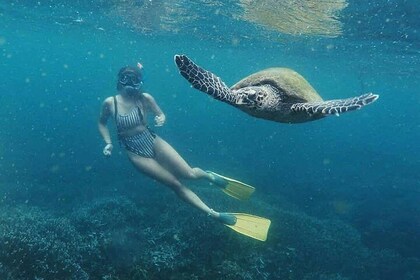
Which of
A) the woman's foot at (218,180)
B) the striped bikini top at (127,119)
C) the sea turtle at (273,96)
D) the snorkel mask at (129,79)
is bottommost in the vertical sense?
the woman's foot at (218,180)

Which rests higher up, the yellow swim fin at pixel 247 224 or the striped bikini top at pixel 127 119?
the striped bikini top at pixel 127 119

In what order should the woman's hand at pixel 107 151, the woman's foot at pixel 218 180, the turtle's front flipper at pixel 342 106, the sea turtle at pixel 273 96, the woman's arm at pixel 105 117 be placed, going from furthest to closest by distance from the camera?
the woman's foot at pixel 218 180 < the woman's arm at pixel 105 117 < the woman's hand at pixel 107 151 < the sea turtle at pixel 273 96 < the turtle's front flipper at pixel 342 106

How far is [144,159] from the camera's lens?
786 centimetres

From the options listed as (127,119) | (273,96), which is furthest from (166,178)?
(273,96)

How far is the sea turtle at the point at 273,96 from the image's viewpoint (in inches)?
157

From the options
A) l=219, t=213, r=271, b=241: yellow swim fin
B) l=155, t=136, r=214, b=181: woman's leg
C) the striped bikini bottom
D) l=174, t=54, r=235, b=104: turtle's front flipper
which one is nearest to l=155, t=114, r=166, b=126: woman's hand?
the striped bikini bottom

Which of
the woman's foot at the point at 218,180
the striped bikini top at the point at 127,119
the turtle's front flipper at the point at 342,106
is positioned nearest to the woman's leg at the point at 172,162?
the woman's foot at the point at 218,180

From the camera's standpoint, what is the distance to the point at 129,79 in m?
7.91

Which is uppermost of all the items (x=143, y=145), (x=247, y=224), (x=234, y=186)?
(x=143, y=145)

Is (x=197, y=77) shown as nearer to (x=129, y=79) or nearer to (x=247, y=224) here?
(x=129, y=79)

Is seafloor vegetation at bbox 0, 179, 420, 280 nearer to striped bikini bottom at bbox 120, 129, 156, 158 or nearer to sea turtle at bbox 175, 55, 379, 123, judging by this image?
striped bikini bottom at bbox 120, 129, 156, 158

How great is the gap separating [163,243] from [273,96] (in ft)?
19.5

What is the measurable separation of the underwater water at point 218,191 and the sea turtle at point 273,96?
4.67m

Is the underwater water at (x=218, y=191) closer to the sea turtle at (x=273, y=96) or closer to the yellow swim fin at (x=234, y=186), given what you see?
the yellow swim fin at (x=234, y=186)
